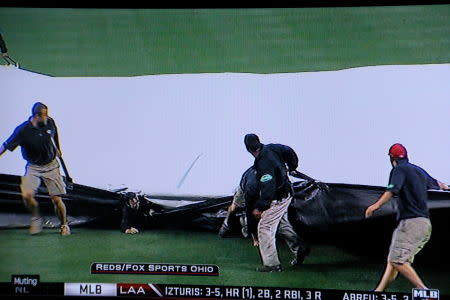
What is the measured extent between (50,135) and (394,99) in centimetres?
185

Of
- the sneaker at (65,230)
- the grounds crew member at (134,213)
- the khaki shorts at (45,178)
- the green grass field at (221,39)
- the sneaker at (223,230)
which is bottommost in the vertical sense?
the sneaker at (223,230)

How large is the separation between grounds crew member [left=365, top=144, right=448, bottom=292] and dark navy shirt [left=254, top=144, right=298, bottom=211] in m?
0.49

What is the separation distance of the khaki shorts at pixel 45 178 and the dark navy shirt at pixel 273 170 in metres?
1.10

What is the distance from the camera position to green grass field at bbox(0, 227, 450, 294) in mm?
3225

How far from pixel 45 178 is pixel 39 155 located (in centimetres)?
13

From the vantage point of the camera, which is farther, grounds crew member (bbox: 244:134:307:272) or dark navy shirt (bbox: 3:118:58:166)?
dark navy shirt (bbox: 3:118:58:166)

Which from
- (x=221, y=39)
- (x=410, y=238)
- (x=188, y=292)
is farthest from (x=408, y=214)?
(x=221, y=39)

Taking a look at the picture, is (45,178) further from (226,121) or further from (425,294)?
(425,294)

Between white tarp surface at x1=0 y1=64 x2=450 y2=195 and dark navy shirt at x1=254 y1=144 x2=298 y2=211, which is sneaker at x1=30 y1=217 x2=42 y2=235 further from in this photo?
dark navy shirt at x1=254 y1=144 x2=298 y2=211

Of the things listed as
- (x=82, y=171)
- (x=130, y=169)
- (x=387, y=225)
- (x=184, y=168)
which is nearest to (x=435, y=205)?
(x=387, y=225)

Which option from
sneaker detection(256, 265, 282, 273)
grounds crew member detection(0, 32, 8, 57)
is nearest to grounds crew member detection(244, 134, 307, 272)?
sneaker detection(256, 265, 282, 273)

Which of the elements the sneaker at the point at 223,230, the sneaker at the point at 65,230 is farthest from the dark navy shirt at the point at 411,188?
the sneaker at the point at 65,230

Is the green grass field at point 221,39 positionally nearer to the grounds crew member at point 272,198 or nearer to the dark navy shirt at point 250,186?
the grounds crew member at point 272,198

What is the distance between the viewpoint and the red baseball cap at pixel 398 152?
3.18 m
